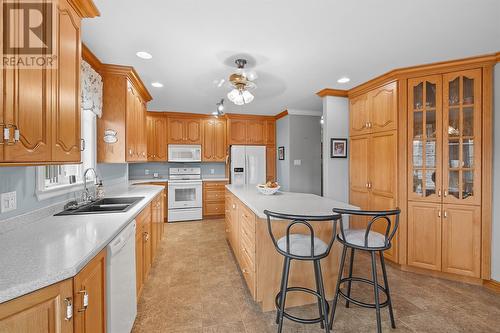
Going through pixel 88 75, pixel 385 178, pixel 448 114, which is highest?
pixel 88 75

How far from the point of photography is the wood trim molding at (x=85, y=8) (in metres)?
1.44

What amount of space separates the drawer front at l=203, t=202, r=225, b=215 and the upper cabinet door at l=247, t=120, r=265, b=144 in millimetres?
1633

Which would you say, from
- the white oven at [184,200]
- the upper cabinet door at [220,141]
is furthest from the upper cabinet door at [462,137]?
the white oven at [184,200]

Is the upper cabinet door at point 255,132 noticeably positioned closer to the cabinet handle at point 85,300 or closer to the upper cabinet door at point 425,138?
the upper cabinet door at point 425,138

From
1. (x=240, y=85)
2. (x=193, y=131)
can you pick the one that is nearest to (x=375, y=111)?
(x=240, y=85)

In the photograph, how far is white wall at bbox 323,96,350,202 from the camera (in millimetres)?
3432

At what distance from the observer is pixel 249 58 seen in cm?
237

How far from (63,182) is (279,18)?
92.6 inches

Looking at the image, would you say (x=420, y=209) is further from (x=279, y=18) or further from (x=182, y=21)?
(x=182, y=21)

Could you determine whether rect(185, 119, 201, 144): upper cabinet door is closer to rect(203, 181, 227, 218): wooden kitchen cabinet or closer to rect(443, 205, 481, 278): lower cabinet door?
rect(203, 181, 227, 218): wooden kitchen cabinet

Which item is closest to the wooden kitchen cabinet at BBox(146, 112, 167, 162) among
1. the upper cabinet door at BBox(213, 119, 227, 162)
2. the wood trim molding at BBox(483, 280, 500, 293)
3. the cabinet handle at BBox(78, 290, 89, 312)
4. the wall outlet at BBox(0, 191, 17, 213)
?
the upper cabinet door at BBox(213, 119, 227, 162)

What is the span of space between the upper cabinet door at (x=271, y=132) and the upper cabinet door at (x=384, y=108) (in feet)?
8.57

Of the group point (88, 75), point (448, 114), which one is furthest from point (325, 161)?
point (88, 75)

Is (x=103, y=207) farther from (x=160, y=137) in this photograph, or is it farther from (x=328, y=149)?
(x=160, y=137)
